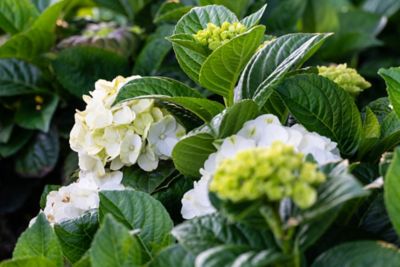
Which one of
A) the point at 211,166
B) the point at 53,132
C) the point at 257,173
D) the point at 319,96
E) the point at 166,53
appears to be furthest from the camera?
the point at 53,132

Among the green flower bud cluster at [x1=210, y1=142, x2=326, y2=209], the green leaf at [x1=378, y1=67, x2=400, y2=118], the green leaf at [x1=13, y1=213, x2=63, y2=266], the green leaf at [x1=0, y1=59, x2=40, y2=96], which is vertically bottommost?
the green leaf at [x1=0, y1=59, x2=40, y2=96]

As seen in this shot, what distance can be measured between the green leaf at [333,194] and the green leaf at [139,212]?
29cm

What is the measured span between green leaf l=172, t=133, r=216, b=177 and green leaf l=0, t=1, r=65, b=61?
100 cm

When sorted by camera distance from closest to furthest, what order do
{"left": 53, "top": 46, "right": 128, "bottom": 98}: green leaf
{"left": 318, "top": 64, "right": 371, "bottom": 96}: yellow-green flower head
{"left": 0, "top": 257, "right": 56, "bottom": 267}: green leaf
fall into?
{"left": 0, "top": 257, "right": 56, "bottom": 267}: green leaf
{"left": 318, "top": 64, "right": 371, "bottom": 96}: yellow-green flower head
{"left": 53, "top": 46, "right": 128, "bottom": 98}: green leaf

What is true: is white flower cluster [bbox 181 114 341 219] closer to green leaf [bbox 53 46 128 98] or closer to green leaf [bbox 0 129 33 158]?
green leaf [bbox 53 46 128 98]

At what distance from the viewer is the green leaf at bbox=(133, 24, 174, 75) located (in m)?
1.95

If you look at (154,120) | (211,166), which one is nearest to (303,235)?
(211,166)

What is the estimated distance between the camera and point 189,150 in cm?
109

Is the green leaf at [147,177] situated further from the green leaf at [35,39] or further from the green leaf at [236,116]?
the green leaf at [35,39]

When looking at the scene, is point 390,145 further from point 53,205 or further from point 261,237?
point 53,205

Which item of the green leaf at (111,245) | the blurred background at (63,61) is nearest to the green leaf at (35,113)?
the blurred background at (63,61)

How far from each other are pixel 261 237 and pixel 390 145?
1.27ft

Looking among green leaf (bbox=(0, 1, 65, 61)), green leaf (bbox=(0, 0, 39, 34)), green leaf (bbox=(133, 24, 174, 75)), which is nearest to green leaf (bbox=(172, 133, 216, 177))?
green leaf (bbox=(133, 24, 174, 75))

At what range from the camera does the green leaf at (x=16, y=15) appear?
6.86 feet
